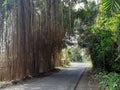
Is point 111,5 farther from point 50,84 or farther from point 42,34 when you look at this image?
point 42,34

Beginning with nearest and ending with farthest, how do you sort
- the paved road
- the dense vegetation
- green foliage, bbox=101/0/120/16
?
green foliage, bbox=101/0/120/16
the paved road
the dense vegetation

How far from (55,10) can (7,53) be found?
3.95m

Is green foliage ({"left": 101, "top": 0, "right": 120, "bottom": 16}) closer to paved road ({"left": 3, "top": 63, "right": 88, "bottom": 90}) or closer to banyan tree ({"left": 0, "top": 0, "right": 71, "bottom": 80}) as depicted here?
paved road ({"left": 3, "top": 63, "right": 88, "bottom": 90})

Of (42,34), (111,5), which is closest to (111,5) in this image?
(111,5)

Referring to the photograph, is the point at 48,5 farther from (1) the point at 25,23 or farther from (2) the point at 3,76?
(2) the point at 3,76

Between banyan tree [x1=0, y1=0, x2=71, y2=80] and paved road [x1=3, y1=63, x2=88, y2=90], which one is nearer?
paved road [x1=3, y1=63, x2=88, y2=90]

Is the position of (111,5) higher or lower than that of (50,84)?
higher

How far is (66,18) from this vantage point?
78.8 ft

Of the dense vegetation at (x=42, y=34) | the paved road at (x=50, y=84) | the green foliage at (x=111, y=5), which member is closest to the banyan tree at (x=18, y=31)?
the dense vegetation at (x=42, y=34)

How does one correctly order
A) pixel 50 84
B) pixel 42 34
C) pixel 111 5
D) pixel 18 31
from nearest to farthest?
pixel 111 5 → pixel 50 84 → pixel 18 31 → pixel 42 34

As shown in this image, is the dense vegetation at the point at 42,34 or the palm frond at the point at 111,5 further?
the dense vegetation at the point at 42,34

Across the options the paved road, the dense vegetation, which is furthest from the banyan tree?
the paved road

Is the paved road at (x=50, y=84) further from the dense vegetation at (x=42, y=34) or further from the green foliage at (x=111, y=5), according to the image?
the green foliage at (x=111, y=5)

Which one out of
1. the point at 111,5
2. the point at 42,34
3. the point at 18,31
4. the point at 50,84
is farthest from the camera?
the point at 42,34
